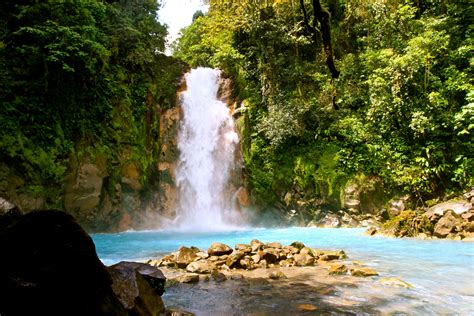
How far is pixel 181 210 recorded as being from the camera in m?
16.5

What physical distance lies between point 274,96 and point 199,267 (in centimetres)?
1245

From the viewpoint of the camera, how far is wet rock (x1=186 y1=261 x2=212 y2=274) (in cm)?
649

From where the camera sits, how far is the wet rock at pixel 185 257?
22.9ft

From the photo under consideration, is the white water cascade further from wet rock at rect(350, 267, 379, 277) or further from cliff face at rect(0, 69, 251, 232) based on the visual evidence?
wet rock at rect(350, 267, 379, 277)

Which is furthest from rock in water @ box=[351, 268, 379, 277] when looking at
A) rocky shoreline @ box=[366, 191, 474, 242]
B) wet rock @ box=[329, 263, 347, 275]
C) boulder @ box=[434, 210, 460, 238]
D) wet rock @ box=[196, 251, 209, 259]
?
boulder @ box=[434, 210, 460, 238]

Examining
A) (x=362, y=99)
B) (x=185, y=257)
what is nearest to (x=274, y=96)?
(x=362, y=99)

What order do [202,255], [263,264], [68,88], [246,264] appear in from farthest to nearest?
[68,88] → [202,255] → [263,264] → [246,264]

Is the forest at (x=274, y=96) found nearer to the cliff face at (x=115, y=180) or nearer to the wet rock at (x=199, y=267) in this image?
the cliff face at (x=115, y=180)

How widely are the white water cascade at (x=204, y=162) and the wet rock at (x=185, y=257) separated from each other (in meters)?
8.39

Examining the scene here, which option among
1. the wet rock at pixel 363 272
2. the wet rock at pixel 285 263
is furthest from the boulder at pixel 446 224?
the wet rock at pixel 285 263

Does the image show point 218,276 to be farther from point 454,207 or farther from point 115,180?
point 115,180

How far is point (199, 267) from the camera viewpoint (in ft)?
21.6

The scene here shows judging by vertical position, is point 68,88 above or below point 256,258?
above

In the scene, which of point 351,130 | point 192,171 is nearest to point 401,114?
point 351,130
